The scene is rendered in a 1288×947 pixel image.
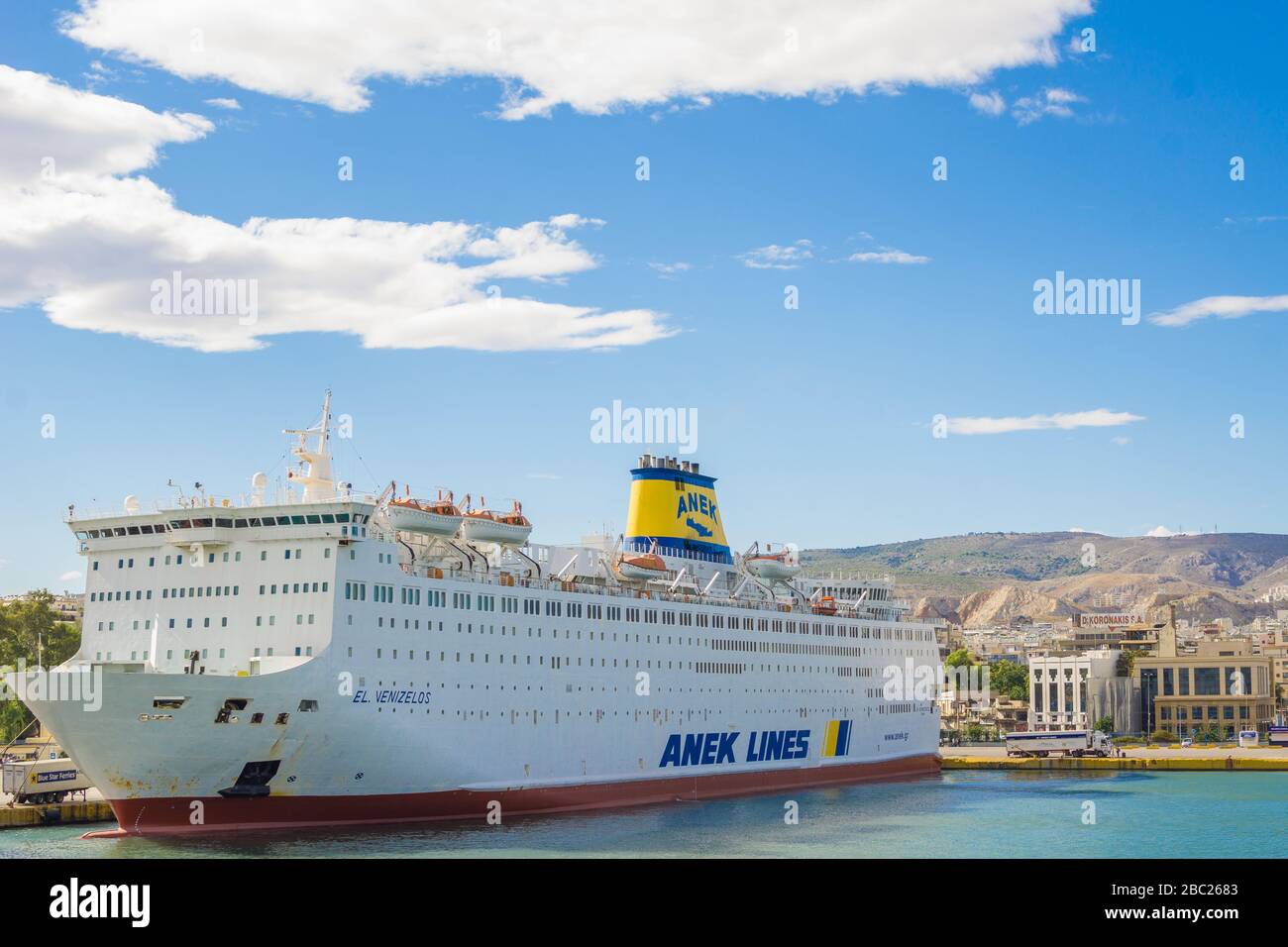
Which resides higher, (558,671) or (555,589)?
(555,589)

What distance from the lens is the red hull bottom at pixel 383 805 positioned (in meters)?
32.8

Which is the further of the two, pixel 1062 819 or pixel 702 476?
pixel 702 476

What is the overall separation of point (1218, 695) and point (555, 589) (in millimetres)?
75978

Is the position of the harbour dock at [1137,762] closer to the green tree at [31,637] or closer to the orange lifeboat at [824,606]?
the orange lifeboat at [824,606]

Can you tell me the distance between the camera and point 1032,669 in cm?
11175

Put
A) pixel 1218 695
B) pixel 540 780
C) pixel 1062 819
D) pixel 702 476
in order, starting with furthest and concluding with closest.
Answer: pixel 1218 695
pixel 702 476
pixel 1062 819
pixel 540 780

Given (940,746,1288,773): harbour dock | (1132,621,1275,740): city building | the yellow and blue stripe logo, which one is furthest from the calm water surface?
(1132,621,1275,740): city building

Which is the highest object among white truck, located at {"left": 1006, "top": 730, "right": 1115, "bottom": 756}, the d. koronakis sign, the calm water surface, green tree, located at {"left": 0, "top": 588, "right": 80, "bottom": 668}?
green tree, located at {"left": 0, "top": 588, "right": 80, "bottom": 668}

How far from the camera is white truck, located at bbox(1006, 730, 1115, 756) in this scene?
7869 centimetres

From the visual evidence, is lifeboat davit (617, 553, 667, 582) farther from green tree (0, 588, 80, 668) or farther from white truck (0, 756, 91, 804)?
green tree (0, 588, 80, 668)

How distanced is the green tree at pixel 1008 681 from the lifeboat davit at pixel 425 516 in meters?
93.4

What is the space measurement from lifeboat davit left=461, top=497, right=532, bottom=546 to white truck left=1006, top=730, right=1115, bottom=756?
160ft
